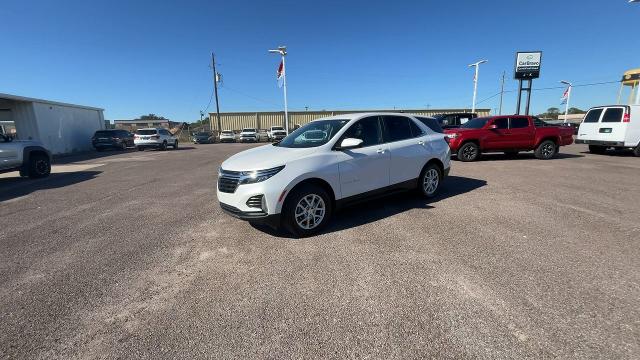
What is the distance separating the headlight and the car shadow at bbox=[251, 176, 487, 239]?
2.97 ft

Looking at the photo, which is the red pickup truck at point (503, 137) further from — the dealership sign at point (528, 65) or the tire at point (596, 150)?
the dealership sign at point (528, 65)

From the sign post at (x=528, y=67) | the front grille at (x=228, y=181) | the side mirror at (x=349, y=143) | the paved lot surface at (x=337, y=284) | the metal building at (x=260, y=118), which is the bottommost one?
the paved lot surface at (x=337, y=284)

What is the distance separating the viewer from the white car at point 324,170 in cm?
388

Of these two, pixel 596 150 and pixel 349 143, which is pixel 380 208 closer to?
pixel 349 143

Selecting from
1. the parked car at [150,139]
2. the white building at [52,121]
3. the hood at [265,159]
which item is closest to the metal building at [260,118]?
the white building at [52,121]

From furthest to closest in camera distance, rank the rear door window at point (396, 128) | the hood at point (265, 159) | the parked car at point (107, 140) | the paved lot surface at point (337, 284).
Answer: the parked car at point (107, 140)
the rear door window at point (396, 128)
the hood at point (265, 159)
the paved lot surface at point (337, 284)

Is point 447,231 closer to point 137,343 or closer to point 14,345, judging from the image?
point 137,343

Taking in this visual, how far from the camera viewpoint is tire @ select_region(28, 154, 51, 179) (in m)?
9.82

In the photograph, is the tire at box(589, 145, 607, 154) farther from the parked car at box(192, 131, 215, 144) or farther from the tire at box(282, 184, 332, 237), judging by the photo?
the parked car at box(192, 131, 215, 144)

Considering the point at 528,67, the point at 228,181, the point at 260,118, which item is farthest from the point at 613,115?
the point at 260,118

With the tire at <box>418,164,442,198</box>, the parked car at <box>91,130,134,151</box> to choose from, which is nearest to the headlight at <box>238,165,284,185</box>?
the tire at <box>418,164,442,198</box>

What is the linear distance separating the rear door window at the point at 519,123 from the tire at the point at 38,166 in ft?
56.0

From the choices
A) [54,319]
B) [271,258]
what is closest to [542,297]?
[271,258]

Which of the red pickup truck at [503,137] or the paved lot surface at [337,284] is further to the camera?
the red pickup truck at [503,137]
